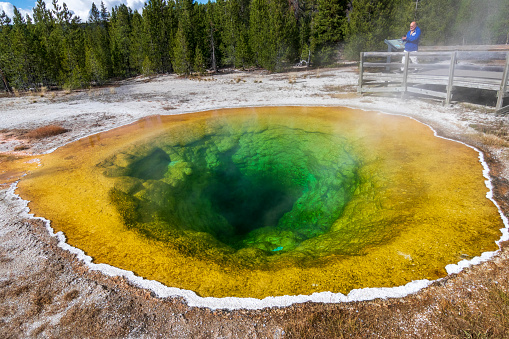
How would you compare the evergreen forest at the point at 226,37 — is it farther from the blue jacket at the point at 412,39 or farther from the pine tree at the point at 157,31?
the blue jacket at the point at 412,39

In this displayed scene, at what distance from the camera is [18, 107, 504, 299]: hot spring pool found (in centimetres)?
430

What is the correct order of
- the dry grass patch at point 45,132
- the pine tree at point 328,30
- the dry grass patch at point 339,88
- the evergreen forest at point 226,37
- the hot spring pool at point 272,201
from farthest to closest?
the pine tree at point 328,30
the evergreen forest at point 226,37
the dry grass patch at point 339,88
the dry grass patch at point 45,132
the hot spring pool at point 272,201

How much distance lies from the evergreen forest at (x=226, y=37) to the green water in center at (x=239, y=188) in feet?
65.7

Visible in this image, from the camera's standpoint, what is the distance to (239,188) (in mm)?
9547

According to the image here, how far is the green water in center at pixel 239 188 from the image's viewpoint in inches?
253

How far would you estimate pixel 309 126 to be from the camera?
10.8 meters

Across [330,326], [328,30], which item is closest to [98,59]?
[328,30]

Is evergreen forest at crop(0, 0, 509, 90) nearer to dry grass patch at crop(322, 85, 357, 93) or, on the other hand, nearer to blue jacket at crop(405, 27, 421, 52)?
dry grass patch at crop(322, 85, 357, 93)

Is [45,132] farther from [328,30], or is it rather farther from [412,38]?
[328,30]

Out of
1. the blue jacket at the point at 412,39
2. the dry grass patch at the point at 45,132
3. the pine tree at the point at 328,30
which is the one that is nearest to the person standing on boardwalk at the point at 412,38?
the blue jacket at the point at 412,39

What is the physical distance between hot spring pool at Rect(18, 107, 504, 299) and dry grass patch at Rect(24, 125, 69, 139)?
222cm

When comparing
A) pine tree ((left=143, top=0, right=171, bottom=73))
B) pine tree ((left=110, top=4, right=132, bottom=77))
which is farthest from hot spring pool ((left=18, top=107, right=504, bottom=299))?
pine tree ((left=110, top=4, right=132, bottom=77))

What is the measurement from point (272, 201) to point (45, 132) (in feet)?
30.7

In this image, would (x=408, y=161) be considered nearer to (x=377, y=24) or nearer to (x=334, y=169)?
(x=334, y=169)
